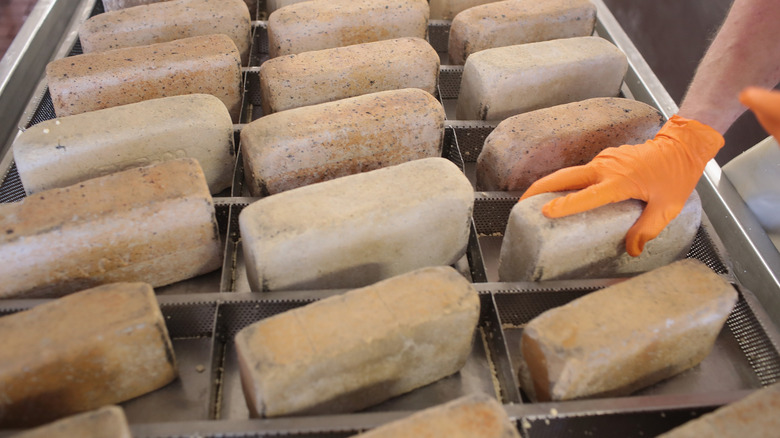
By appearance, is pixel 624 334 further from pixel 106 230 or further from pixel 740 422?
pixel 106 230

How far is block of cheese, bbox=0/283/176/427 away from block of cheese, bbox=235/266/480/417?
0.87ft

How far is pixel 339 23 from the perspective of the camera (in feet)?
7.76

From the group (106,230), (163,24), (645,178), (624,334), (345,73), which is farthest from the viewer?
(163,24)

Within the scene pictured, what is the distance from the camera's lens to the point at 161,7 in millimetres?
2352

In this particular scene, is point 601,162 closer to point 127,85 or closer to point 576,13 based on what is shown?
point 576,13

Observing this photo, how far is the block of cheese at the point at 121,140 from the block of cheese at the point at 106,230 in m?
0.15

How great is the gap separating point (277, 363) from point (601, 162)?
3.86ft

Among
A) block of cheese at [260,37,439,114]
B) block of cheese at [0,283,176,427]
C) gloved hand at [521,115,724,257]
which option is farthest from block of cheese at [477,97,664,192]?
block of cheese at [0,283,176,427]

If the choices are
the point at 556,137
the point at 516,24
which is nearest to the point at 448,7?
the point at 516,24

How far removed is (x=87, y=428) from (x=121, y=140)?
3.17 ft

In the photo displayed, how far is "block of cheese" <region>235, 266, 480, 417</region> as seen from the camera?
131cm

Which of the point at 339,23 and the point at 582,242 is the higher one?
the point at 339,23

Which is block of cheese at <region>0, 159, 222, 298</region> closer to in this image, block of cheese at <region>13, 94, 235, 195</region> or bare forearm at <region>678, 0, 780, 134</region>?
block of cheese at <region>13, 94, 235, 195</region>

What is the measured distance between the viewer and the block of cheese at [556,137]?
1.93 m
